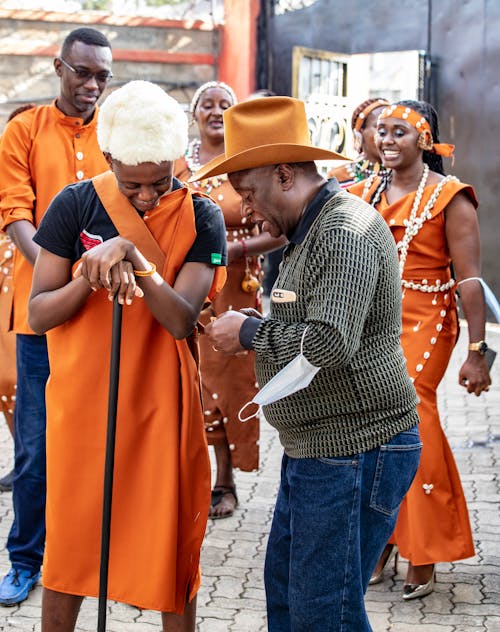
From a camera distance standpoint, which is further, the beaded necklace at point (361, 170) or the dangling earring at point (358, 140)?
the dangling earring at point (358, 140)

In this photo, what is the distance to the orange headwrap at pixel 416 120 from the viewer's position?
4.55 meters

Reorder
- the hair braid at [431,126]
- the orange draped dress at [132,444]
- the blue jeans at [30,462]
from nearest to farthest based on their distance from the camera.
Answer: the orange draped dress at [132,444], the blue jeans at [30,462], the hair braid at [431,126]

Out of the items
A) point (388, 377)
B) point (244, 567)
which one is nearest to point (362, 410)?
point (388, 377)

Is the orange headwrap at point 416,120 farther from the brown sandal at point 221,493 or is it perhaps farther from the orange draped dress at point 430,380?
the brown sandal at point 221,493

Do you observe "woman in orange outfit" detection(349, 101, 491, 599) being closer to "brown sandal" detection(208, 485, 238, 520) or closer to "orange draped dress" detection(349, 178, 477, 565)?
"orange draped dress" detection(349, 178, 477, 565)

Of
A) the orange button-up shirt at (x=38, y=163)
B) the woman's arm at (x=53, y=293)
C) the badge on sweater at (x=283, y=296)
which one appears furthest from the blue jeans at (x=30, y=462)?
the badge on sweater at (x=283, y=296)

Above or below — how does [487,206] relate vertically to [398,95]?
below

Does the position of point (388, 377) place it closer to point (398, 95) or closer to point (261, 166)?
point (261, 166)

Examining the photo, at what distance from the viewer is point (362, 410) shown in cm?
283

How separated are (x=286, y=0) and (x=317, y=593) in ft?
38.0

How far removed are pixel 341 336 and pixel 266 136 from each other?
63cm

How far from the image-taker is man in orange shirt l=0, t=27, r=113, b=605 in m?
4.30

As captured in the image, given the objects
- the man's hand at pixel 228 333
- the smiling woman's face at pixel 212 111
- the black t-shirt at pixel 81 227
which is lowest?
the man's hand at pixel 228 333

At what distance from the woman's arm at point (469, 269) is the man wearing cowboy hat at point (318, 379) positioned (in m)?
1.53
